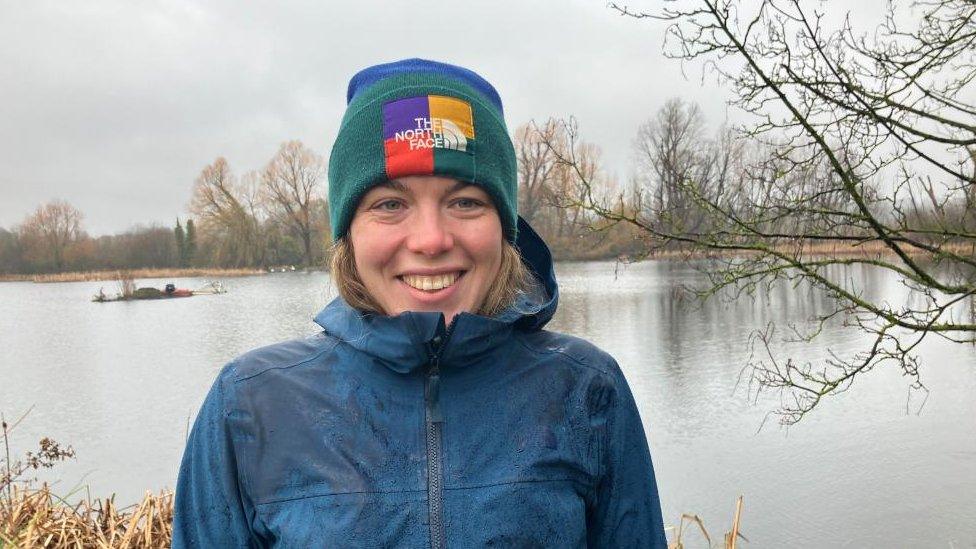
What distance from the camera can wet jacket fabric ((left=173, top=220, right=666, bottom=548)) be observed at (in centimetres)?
119

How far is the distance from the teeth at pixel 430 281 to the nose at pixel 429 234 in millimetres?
46

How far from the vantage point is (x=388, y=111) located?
51.6 inches

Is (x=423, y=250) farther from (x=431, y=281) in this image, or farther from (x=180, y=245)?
(x=180, y=245)

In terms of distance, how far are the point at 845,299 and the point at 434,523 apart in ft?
11.8

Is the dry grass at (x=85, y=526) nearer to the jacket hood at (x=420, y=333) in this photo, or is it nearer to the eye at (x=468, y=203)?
the jacket hood at (x=420, y=333)

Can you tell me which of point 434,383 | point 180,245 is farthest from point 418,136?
point 180,245

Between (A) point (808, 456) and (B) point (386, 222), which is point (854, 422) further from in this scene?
(B) point (386, 222)

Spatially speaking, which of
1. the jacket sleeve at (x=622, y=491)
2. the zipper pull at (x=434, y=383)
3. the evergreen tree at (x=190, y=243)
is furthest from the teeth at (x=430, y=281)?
the evergreen tree at (x=190, y=243)

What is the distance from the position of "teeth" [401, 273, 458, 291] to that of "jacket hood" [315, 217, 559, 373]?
8cm

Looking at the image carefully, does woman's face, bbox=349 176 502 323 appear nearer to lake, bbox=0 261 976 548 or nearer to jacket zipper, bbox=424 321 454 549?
jacket zipper, bbox=424 321 454 549

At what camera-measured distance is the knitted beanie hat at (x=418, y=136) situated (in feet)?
4.16

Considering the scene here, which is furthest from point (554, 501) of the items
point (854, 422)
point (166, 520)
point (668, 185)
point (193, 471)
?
point (854, 422)

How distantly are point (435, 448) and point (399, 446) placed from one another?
6 cm

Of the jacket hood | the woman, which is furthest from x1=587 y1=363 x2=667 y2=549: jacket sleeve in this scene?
the jacket hood
